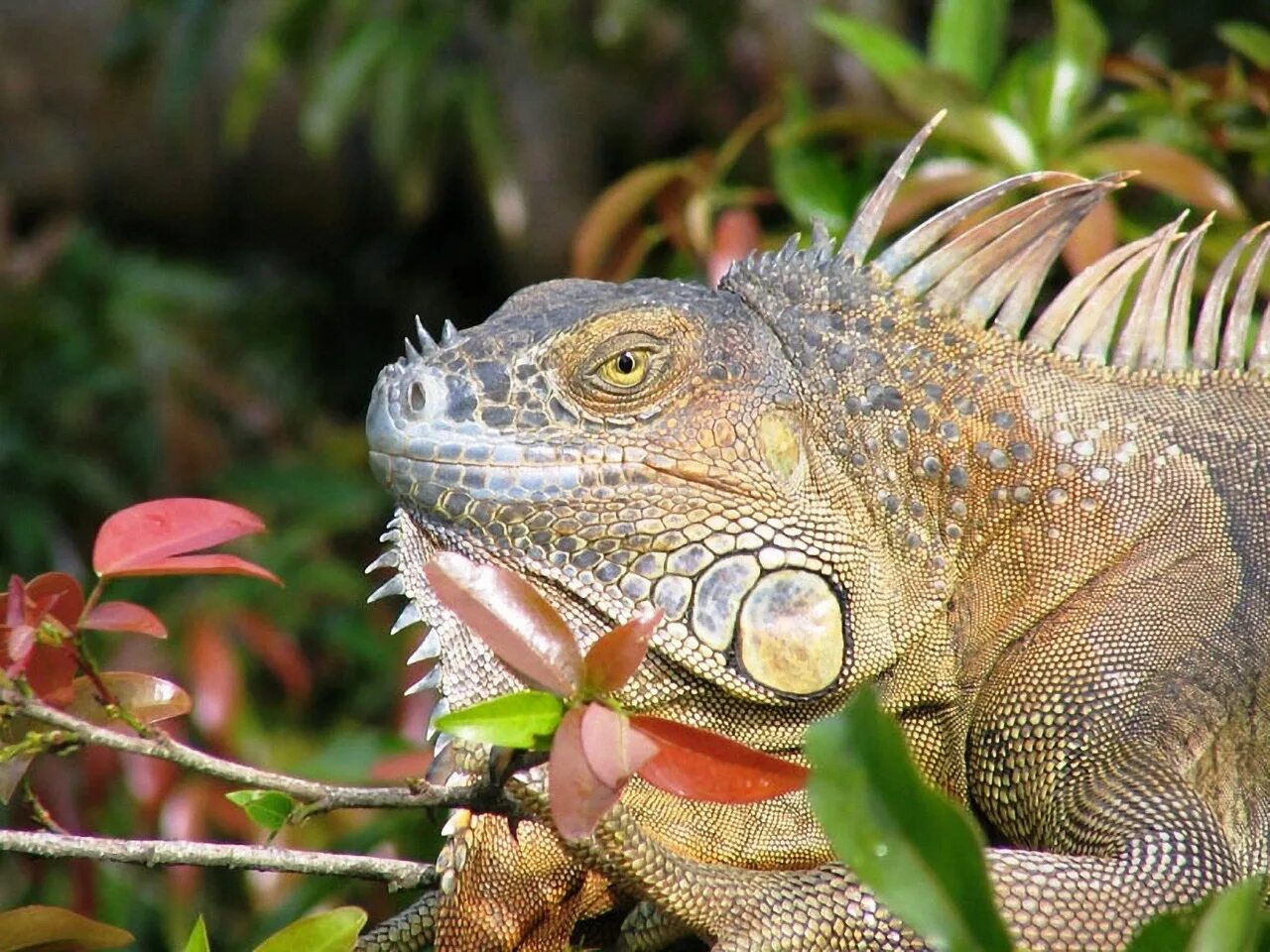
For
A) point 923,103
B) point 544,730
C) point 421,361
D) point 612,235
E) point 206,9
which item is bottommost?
point 544,730

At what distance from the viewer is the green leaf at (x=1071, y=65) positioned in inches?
149

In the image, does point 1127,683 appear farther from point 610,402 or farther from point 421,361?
point 421,361

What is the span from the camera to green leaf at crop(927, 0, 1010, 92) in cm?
404

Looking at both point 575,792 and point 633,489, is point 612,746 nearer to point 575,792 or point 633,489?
point 575,792

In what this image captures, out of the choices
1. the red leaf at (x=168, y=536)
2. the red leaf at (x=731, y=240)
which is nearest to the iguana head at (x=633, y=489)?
the red leaf at (x=168, y=536)

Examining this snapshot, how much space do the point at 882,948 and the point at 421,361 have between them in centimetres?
105

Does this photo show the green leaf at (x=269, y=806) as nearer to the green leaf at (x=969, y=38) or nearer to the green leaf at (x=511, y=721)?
the green leaf at (x=511, y=721)

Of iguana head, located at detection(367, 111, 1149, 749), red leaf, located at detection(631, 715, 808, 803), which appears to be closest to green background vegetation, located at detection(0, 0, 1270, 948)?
iguana head, located at detection(367, 111, 1149, 749)

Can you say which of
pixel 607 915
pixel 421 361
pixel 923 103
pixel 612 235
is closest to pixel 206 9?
pixel 612 235

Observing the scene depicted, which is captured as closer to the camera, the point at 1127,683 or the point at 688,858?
the point at 688,858

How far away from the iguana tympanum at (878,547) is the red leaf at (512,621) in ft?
1.55

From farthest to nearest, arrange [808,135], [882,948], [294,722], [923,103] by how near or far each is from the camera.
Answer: [294,722]
[808,135]
[923,103]
[882,948]

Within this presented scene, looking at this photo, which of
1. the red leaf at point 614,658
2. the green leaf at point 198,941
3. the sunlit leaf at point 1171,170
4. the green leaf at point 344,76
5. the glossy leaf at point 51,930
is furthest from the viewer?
the green leaf at point 344,76

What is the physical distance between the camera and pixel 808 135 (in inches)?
158
